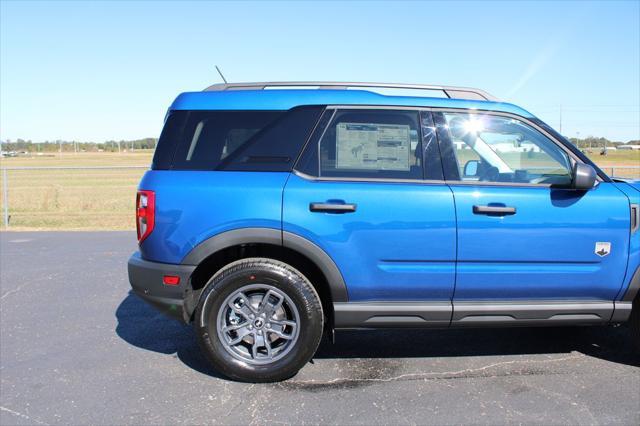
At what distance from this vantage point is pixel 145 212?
3.51 metres

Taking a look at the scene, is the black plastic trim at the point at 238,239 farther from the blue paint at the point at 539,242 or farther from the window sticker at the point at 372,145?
the blue paint at the point at 539,242

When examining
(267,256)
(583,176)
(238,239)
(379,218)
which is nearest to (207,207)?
(238,239)

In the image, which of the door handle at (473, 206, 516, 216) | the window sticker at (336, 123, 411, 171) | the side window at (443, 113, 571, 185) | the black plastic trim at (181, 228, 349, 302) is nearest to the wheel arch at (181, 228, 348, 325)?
the black plastic trim at (181, 228, 349, 302)

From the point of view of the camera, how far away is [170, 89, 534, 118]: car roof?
11.9 feet

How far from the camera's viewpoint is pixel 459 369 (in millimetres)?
3750

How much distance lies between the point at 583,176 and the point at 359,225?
1.52 metres

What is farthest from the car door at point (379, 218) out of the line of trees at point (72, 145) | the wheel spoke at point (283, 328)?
the line of trees at point (72, 145)

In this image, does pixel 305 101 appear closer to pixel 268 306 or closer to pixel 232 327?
pixel 268 306

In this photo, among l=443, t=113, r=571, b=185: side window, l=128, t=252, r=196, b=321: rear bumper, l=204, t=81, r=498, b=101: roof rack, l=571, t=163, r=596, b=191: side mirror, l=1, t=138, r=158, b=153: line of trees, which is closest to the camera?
l=571, t=163, r=596, b=191: side mirror

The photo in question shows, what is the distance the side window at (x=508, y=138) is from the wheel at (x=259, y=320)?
144 centimetres

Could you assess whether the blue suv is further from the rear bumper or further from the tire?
the tire

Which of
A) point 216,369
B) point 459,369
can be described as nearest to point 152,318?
point 216,369

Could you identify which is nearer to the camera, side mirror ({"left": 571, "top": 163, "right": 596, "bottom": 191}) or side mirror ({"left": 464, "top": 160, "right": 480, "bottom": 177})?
side mirror ({"left": 571, "top": 163, "right": 596, "bottom": 191})

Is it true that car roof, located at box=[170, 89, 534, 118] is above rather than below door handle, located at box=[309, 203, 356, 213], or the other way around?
above
